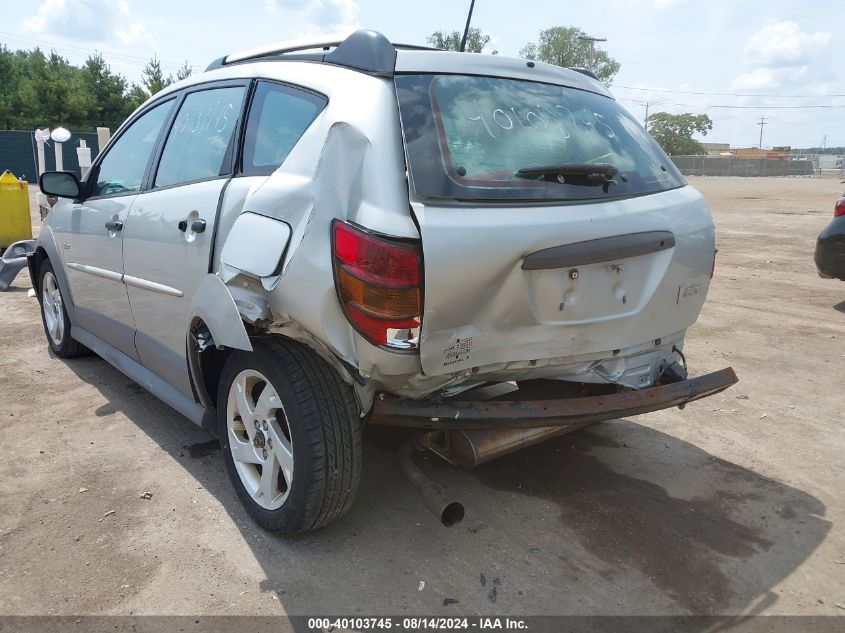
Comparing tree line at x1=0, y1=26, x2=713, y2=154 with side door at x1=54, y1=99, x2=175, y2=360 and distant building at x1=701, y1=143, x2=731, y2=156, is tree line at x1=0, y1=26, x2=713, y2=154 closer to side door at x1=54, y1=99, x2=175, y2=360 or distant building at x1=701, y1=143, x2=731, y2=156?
side door at x1=54, y1=99, x2=175, y2=360

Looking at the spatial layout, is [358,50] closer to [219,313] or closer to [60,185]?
[219,313]

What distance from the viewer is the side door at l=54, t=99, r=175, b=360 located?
3.90 m

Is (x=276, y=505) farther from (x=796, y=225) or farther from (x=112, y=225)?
(x=796, y=225)

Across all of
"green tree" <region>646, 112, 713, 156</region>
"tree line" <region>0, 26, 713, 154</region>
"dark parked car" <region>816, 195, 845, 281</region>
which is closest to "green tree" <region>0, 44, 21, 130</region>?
"tree line" <region>0, 26, 713, 154</region>

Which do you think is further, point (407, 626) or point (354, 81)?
point (354, 81)

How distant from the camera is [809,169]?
69.6 m

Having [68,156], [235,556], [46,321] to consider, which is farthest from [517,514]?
[68,156]

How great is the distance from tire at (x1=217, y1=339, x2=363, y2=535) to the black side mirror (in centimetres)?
209

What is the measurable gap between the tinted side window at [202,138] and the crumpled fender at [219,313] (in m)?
0.57

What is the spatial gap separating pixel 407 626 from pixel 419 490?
20.0 inches

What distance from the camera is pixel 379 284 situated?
2.34 metres

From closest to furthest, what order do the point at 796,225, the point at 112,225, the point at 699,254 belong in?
the point at 699,254, the point at 112,225, the point at 796,225

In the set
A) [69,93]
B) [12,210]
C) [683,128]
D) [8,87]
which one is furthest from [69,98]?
[683,128]

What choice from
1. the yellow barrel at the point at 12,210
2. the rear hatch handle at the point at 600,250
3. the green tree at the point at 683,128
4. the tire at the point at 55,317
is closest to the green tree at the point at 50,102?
the yellow barrel at the point at 12,210
